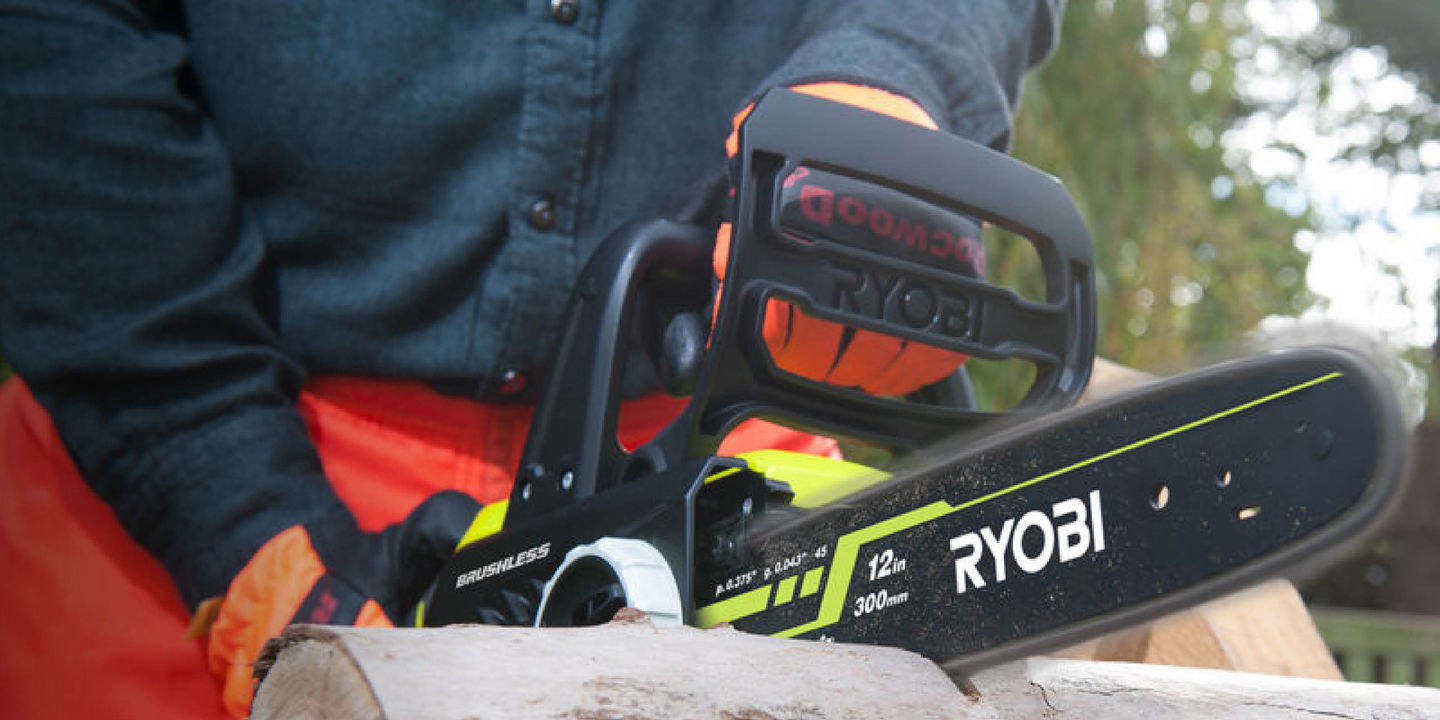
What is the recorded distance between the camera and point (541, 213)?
1.36 meters

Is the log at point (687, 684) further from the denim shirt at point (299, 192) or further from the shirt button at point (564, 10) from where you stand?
the shirt button at point (564, 10)

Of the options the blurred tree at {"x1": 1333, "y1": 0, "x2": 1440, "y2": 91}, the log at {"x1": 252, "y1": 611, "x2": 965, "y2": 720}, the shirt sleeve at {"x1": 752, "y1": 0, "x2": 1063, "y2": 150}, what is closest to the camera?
the log at {"x1": 252, "y1": 611, "x2": 965, "y2": 720}

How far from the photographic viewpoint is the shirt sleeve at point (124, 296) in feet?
4.27

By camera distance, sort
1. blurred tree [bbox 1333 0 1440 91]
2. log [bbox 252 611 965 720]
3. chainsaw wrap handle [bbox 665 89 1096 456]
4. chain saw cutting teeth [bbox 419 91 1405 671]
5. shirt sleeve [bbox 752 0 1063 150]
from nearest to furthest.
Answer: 1. log [bbox 252 611 965 720]
2. chain saw cutting teeth [bbox 419 91 1405 671]
3. chainsaw wrap handle [bbox 665 89 1096 456]
4. shirt sleeve [bbox 752 0 1063 150]
5. blurred tree [bbox 1333 0 1440 91]

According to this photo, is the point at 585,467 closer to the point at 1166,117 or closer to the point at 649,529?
the point at 649,529

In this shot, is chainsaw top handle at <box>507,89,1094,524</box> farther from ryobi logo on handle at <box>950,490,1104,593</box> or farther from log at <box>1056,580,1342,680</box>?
log at <box>1056,580,1342,680</box>

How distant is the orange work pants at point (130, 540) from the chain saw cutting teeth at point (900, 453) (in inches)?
14.3

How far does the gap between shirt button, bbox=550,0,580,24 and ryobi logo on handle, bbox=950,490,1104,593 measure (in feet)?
2.68

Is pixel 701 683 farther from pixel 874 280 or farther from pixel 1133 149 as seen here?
pixel 1133 149

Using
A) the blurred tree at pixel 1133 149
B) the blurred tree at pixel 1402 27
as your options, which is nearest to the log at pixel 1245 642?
the blurred tree at pixel 1133 149

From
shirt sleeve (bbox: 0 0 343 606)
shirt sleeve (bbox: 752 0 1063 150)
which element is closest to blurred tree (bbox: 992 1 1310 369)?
shirt sleeve (bbox: 752 0 1063 150)

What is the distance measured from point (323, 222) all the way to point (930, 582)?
0.91 metres

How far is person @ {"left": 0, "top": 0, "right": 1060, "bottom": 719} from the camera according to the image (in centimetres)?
131

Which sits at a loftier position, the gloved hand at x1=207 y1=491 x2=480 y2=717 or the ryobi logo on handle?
the ryobi logo on handle
